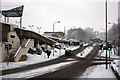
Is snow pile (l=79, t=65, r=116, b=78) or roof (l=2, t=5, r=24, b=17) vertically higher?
roof (l=2, t=5, r=24, b=17)

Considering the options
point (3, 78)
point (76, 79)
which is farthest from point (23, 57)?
point (76, 79)

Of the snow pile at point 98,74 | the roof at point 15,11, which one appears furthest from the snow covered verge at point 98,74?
the roof at point 15,11

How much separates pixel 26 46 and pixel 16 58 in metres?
3.00

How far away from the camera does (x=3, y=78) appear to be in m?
11.0

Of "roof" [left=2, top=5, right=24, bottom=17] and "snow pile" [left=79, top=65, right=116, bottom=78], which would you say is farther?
"roof" [left=2, top=5, right=24, bottom=17]

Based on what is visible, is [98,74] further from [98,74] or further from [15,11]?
[15,11]

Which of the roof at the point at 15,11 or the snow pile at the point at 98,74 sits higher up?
the roof at the point at 15,11

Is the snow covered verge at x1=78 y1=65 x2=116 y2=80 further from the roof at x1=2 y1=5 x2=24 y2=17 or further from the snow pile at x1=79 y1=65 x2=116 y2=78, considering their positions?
the roof at x1=2 y1=5 x2=24 y2=17

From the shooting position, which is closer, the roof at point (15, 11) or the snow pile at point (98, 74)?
the snow pile at point (98, 74)

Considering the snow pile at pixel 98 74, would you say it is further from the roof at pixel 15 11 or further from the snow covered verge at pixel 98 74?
the roof at pixel 15 11

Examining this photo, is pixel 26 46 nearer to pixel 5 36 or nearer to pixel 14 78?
pixel 5 36

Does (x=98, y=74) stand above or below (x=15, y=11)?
below

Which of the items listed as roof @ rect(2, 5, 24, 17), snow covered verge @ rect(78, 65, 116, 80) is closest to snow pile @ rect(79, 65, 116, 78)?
snow covered verge @ rect(78, 65, 116, 80)

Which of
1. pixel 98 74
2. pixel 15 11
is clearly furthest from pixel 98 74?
pixel 15 11
